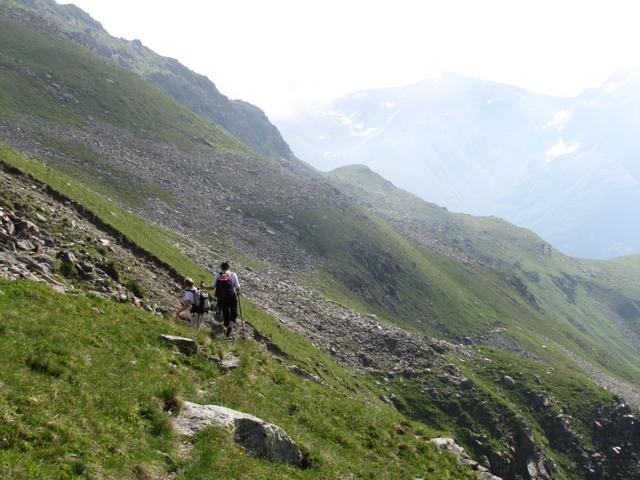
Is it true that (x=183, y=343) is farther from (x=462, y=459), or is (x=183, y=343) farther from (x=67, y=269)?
(x=462, y=459)

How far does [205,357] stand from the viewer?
20969mm

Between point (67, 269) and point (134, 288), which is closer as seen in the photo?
point (67, 269)

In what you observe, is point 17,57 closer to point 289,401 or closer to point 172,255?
point 172,255

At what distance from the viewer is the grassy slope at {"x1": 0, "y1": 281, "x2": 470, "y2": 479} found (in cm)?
1180

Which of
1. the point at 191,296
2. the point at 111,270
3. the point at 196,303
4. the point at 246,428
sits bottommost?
the point at 111,270

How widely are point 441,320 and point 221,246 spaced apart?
5162cm

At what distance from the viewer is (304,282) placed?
83625mm

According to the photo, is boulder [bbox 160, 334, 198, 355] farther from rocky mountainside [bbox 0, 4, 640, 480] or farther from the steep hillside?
rocky mountainside [bbox 0, 4, 640, 480]

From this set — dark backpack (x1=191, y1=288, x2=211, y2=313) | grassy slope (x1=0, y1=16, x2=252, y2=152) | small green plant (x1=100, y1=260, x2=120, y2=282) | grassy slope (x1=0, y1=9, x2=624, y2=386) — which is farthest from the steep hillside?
grassy slope (x1=0, y1=16, x2=252, y2=152)

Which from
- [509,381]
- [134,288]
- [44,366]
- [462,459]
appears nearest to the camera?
[44,366]

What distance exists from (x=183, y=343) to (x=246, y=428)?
639 centimetres

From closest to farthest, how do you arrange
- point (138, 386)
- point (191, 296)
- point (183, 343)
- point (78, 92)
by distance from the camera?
point (138, 386), point (183, 343), point (191, 296), point (78, 92)

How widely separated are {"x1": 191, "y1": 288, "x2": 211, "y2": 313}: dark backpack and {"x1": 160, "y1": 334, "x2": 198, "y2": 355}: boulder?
4.69 meters

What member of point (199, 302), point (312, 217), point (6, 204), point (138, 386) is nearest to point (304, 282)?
point (312, 217)
